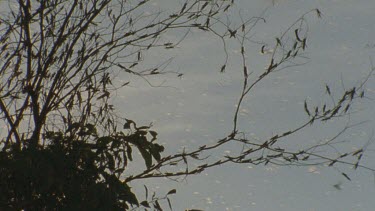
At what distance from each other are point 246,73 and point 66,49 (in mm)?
1939

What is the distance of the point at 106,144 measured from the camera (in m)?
7.57

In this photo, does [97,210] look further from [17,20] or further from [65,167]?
[17,20]

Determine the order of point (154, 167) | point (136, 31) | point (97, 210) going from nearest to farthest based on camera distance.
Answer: point (97, 210) → point (154, 167) → point (136, 31)

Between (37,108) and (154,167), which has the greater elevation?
(37,108)

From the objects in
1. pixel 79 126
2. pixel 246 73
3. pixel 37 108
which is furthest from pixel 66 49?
pixel 246 73

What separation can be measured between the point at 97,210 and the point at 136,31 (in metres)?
2.48

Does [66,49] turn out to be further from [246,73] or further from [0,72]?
[246,73]

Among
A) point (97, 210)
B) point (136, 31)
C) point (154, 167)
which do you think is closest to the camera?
point (97, 210)

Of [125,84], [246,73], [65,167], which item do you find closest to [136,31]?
[125,84]

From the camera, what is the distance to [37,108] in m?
8.57

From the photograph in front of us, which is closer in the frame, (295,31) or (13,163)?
(13,163)

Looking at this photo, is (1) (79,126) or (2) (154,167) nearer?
(1) (79,126)

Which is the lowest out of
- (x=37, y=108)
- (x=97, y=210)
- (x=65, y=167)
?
(x=97, y=210)

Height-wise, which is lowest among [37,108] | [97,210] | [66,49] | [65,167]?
[97,210]
